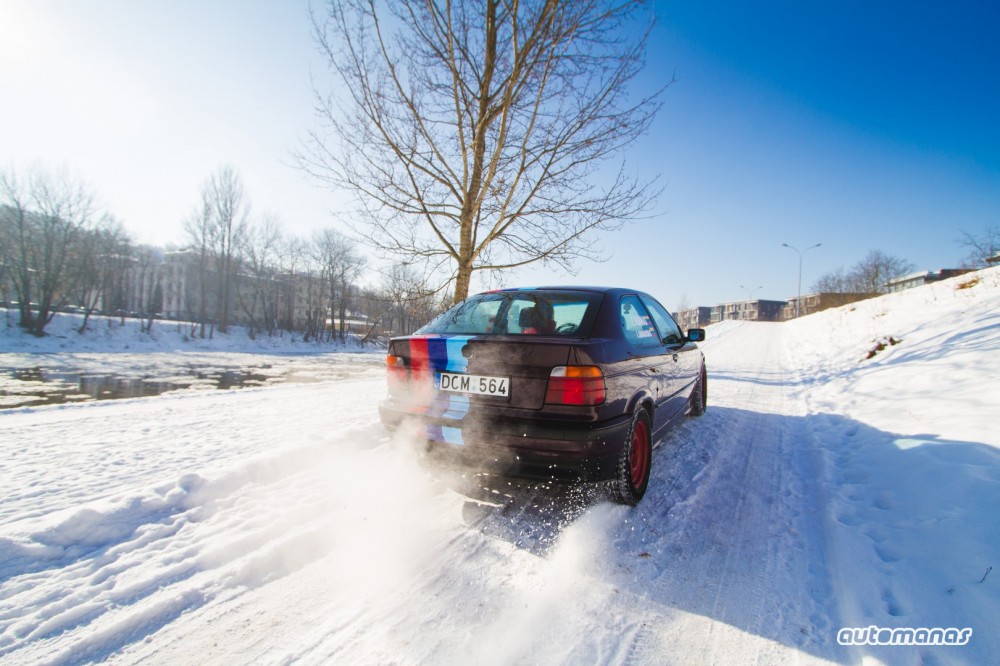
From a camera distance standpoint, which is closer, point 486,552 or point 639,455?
point 486,552

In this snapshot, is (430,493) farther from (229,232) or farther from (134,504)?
(229,232)

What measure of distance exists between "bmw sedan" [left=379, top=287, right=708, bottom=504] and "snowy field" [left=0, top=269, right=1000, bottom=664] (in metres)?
0.41

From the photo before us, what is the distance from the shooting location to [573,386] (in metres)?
2.23

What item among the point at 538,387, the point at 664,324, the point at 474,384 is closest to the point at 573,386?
the point at 538,387

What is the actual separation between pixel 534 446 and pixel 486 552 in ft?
2.15

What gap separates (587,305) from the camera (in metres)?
2.74

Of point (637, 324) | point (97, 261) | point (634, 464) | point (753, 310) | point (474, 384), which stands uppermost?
point (753, 310)

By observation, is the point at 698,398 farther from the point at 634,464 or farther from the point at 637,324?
the point at 634,464

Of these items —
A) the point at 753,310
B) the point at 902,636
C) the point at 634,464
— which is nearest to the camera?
the point at 902,636

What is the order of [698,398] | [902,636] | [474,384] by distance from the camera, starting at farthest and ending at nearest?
[698,398] < [474,384] < [902,636]

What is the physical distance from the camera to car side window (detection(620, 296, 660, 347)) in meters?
2.94

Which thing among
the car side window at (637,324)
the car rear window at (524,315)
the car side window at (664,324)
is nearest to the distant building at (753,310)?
the car side window at (664,324)

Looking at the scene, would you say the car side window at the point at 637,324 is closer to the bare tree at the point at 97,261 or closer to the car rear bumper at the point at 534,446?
the car rear bumper at the point at 534,446

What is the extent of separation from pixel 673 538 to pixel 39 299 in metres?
37.4
